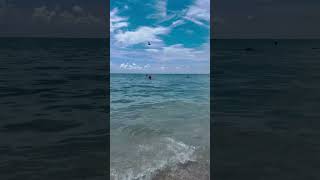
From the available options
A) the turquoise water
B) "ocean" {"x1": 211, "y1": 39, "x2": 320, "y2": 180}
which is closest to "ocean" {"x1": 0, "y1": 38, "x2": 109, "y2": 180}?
the turquoise water

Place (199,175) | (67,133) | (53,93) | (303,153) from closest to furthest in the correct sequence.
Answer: (199,175) < (303,153) < (67,133) < (53,93)

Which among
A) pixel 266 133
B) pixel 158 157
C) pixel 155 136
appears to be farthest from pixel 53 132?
pixel 266 133

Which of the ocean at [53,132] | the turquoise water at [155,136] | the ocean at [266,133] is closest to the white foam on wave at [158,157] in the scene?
the turquoise water at [155,136]

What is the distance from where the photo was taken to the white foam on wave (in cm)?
1343

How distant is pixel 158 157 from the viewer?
1521 cm

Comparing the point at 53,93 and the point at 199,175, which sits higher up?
the point at 53,93

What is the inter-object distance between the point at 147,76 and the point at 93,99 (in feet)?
104

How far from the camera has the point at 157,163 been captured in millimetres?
14531

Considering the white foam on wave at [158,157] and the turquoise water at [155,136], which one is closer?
the white foam on wave at [158,157]

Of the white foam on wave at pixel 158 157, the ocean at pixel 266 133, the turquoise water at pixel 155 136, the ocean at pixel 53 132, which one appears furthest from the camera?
the turquoise water at pixel 155 136

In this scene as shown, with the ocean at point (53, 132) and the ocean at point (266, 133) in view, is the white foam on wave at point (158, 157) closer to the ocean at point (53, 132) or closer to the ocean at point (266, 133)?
the ocean at point (53, 132)

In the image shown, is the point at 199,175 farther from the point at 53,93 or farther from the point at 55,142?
the point at 53,93

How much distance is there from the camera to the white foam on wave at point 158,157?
13.4 metres

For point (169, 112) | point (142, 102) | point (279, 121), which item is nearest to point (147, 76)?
point (142, 102)
